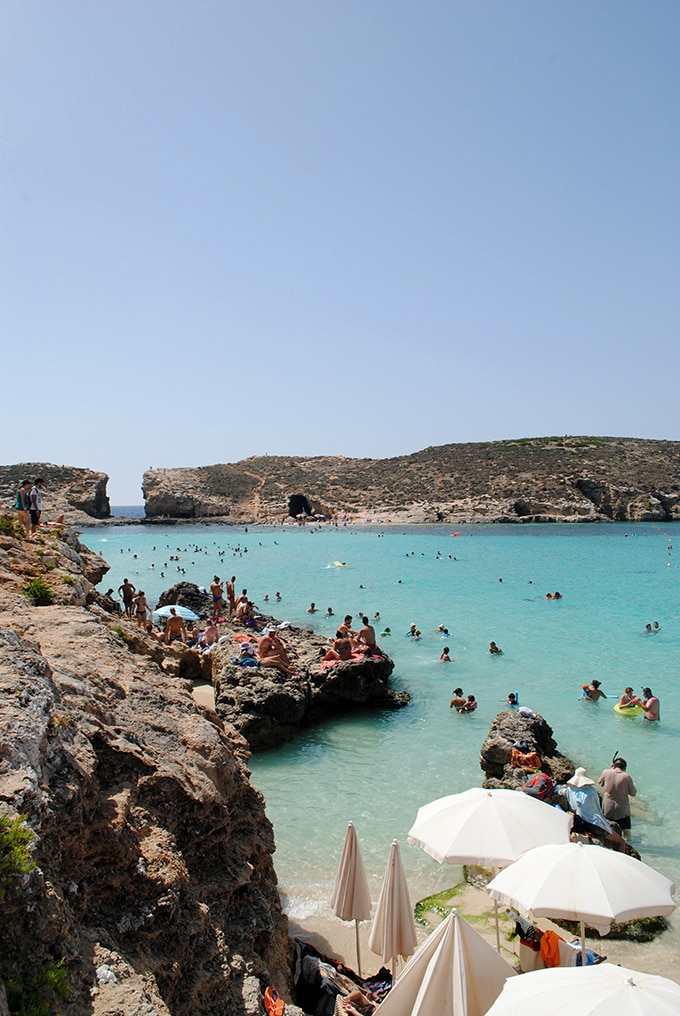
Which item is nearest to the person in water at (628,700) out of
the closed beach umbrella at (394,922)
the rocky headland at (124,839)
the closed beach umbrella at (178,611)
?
the closed beach umbrella at (394,922)

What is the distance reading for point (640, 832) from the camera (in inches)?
396

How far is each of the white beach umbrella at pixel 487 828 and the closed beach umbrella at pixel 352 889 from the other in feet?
2.66

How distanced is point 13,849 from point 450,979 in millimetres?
3513

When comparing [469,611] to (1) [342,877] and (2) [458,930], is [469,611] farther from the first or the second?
(2) [458,930]

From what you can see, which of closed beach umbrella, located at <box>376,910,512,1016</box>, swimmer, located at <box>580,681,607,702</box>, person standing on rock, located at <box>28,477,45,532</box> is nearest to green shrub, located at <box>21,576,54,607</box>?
person standing on rock, located at <box>28,477,45,532</box>

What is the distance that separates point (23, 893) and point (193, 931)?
1.58 metres

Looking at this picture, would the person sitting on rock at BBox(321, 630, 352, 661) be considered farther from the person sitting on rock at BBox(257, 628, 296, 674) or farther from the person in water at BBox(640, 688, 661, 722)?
the person in water at BBox(640, 688, 661, 722)

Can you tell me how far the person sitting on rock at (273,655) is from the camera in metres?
14.9

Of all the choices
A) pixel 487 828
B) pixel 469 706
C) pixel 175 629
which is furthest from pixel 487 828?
pixel 175 629

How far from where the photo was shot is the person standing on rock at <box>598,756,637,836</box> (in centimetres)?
1007

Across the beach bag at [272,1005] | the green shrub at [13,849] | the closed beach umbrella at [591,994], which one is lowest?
the beach bag at [272,1005]

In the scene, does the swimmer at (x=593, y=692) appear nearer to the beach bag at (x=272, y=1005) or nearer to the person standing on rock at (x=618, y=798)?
the person standing on rock at (x=618, y=798)

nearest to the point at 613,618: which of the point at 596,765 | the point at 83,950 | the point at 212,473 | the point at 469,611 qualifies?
the point at 469,611

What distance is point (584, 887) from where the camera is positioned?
587cm
